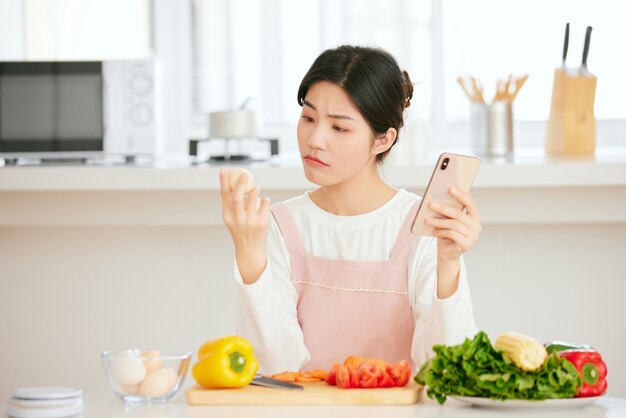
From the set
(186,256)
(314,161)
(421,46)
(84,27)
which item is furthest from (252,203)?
(84,27)

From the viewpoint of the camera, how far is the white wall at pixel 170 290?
2900 mm

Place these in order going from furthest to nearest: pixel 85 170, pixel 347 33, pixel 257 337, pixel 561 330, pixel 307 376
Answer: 1. pixel 347 33
2. pixel 561 330
3. pixel 85 170
4. pixel 257 337
5. pixel 307 376

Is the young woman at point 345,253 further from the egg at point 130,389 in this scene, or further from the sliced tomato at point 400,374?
the egg at point 130,389

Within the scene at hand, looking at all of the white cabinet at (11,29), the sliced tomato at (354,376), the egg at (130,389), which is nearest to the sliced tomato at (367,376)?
the sliced tomato at (354,376)

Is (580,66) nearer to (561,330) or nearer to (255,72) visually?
Result: (561,330)

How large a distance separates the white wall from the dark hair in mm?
980

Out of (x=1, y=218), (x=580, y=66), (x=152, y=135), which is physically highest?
(x=580, y=66)

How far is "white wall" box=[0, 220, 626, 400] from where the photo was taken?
290 centimetres

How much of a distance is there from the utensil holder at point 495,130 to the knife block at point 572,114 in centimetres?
13

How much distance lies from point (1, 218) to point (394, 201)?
51.5 inches

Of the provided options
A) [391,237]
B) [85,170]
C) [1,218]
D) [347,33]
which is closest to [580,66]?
[347,33]

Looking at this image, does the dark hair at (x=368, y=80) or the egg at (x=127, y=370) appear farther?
the dark hair at (x=368, y=80)

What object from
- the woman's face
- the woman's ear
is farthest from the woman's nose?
the woman's ear

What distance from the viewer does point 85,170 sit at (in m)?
2.72
